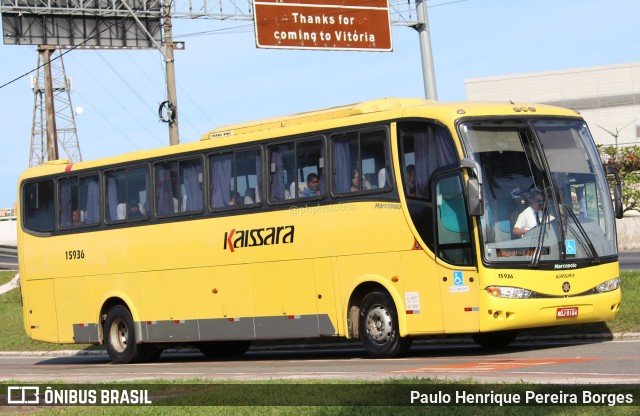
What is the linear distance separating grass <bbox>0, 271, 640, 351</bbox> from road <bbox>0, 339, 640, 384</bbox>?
29.4 inches

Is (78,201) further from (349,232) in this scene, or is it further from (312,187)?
(349,232)

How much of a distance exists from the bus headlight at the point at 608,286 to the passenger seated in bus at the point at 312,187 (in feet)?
14.9

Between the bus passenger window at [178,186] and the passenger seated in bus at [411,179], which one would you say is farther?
the bus passenger window at [178,186]

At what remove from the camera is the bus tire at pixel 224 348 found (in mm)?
23828

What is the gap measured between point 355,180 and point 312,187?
985 mm

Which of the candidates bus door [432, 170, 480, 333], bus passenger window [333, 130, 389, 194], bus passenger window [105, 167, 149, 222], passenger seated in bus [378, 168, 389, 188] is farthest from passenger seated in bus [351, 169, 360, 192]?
bus passenger window [105, 167, 149, 222]

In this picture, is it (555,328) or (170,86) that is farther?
(170,86)

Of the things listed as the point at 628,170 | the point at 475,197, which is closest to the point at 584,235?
the point at 475,197

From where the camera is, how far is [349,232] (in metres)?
18.7

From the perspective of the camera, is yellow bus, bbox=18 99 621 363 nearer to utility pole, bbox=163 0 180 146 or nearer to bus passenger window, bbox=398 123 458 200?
bus passenger window, bbox=398 123 458 200

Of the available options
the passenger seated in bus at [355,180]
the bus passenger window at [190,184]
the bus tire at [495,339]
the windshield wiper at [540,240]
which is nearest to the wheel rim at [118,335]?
the bus passenger window at [190,184]

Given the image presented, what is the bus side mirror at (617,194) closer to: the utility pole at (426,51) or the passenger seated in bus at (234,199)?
the passenger seated in bus at (234,199)

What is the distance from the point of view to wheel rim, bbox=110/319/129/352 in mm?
23703

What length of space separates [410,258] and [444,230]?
0.79 meters
